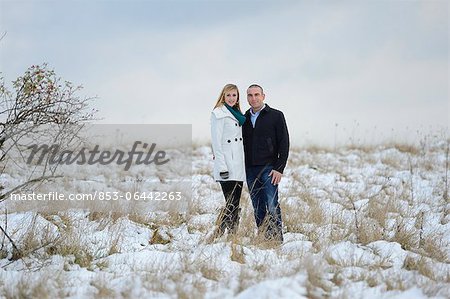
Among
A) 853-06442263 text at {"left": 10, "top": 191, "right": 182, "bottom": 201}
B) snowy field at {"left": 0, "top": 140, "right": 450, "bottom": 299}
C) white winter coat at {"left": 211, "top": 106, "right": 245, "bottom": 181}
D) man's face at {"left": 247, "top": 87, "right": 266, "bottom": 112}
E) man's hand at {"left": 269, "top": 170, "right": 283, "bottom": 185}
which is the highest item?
man's face at {"left": 247, "top": 87, "right": 266, "bottom": 112}

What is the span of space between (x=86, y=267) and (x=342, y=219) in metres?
3.89

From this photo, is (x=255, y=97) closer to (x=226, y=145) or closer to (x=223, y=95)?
(x=223, y=95)

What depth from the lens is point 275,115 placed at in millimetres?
6688

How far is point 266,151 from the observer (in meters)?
6.66

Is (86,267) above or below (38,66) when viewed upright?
below

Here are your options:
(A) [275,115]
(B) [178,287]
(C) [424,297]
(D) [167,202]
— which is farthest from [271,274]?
(D) [167,202]

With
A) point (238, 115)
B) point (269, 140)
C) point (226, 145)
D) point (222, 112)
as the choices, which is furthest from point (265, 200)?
point (222, 112)

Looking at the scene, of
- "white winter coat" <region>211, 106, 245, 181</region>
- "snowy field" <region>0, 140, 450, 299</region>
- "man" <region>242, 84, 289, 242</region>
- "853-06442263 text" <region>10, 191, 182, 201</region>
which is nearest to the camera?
"snowy field" <region>0, 140, 450, 299</region>

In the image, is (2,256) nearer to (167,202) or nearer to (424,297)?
(167,202)

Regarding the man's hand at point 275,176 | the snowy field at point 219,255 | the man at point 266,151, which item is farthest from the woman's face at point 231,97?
the snowy field at point 219,255

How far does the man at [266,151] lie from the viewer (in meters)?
6.63

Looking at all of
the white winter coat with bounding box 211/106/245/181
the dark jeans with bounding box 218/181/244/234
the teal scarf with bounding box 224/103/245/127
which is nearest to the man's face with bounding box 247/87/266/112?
the teal scarf with bounding box 224/103/245/127

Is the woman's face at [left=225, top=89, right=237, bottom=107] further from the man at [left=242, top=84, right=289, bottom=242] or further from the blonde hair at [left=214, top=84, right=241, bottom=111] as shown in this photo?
the man at [left=242, top=84, right=289, bottom=242]

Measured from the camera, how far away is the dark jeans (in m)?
6.56
